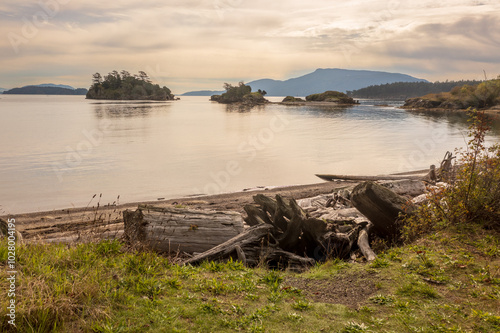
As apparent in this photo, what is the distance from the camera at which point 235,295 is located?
553 centimetres

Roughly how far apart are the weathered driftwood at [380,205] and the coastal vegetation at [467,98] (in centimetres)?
10558

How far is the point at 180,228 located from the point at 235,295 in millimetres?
3336

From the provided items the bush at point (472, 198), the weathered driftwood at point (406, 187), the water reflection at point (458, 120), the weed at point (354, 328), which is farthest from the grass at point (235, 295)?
the water reflection at point (458, 120)

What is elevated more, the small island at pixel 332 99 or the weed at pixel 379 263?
the small island at pixel 332 99

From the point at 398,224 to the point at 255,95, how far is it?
19179 cm

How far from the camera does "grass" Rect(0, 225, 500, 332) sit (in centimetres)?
448

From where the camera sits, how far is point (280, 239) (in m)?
9.05

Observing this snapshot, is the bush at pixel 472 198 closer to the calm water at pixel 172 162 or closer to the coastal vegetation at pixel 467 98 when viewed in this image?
the calm water at pixel 172 162

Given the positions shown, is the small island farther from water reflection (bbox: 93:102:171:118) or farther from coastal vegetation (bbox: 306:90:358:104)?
water reflection (bbox: 93:102:171:118)

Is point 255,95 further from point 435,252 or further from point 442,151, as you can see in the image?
point 435,252

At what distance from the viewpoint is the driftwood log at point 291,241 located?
8.14 m

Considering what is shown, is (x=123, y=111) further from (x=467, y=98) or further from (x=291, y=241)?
(x=467, y=98)

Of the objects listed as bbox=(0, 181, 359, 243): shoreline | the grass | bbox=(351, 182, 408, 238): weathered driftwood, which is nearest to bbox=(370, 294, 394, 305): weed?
the grass

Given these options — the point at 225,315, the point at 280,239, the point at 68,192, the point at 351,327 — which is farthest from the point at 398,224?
the point at 68,192
